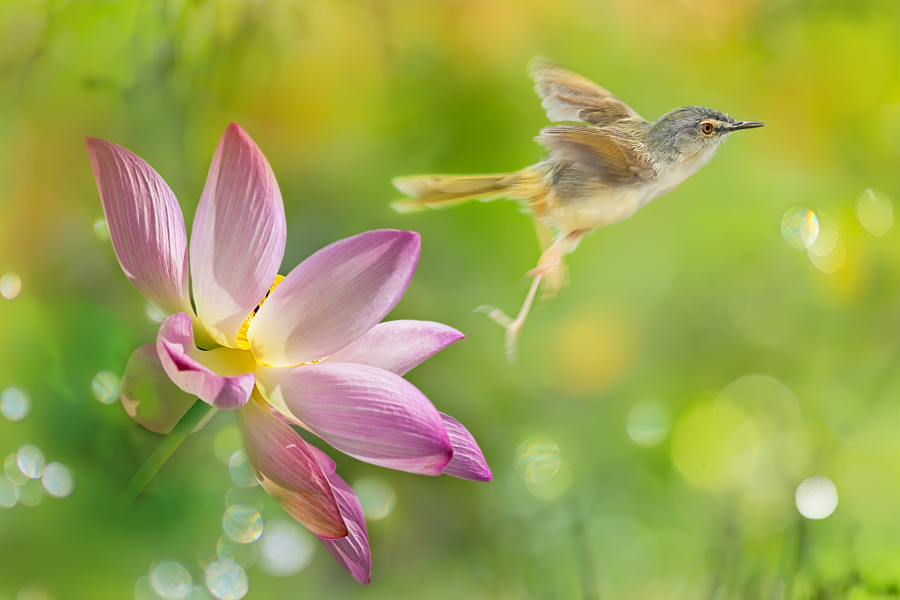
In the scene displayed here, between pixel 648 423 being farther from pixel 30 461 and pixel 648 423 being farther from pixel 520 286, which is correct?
pixel 30 461

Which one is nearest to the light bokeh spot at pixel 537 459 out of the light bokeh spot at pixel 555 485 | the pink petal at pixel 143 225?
the light bokeh spot at pixel 555 485

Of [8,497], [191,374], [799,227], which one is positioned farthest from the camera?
[799,227]

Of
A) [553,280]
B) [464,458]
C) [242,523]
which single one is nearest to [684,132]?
[553,280]

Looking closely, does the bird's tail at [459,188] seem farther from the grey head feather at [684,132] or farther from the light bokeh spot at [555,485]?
the light bokeh spot at [555,485]

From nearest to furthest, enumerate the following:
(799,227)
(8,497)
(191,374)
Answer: (191,374), (8,497), (799,227)

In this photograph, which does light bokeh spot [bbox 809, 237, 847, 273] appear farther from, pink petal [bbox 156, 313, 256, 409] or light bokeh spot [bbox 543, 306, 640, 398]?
pink petal [bbox 156, 313, 256, 409]

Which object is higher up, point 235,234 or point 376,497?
point 235,234

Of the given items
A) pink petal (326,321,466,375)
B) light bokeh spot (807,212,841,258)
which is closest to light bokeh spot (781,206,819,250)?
light bokeh spot (807,212,841,258)
